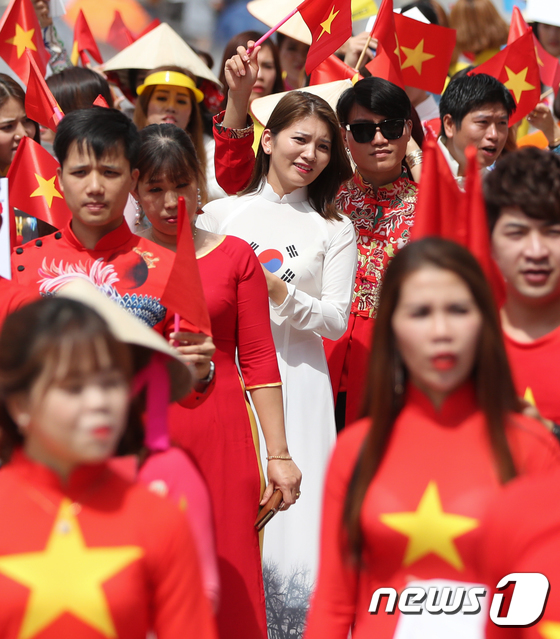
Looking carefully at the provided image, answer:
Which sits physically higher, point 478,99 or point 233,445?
point 478,99

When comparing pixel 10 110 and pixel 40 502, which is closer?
pixel 40 502

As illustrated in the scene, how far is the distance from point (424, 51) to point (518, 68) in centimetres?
51

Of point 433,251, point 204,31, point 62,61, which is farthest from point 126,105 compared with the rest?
point 204,31

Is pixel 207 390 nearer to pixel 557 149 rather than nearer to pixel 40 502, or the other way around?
pixel 40 502

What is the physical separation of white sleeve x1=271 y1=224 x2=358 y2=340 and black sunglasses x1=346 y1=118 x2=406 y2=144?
477mm

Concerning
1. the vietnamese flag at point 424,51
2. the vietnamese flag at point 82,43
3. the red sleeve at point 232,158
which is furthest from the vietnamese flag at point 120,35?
the red sleeve at point 232,158

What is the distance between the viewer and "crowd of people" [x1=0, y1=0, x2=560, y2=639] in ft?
5.98

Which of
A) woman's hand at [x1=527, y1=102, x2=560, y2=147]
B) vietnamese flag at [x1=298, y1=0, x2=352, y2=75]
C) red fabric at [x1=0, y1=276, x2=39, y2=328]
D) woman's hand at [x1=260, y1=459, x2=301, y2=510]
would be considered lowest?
woman's hand at [x1=260, y1=459, x2=301, y2=510]

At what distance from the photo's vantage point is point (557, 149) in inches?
195

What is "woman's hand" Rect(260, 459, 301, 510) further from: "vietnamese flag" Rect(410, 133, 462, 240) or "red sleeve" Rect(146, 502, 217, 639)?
"red sleeve" Rect(146, 502, 217, 639)

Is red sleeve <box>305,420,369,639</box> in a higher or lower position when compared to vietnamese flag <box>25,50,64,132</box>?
lower

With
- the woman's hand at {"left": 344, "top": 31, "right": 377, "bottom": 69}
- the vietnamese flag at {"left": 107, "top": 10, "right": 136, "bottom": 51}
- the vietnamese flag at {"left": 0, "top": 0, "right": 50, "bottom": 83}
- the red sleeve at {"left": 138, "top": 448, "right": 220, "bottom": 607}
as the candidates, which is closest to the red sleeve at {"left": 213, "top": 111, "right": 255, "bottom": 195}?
the vietnamese flag at {"left": 0, "top": 0, "right": 50, "bottom": 83}

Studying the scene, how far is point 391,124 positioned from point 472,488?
2.56m

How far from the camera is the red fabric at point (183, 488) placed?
2.01m
